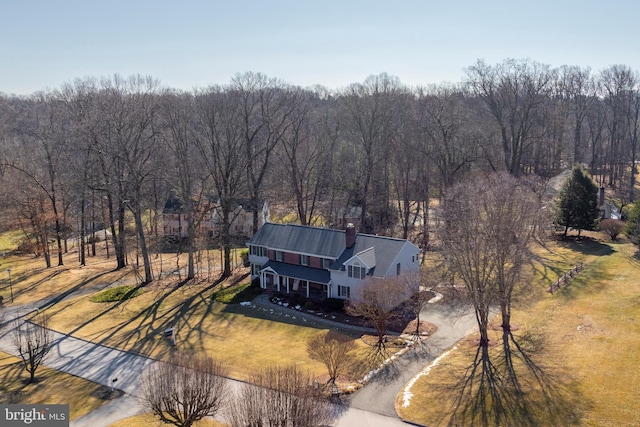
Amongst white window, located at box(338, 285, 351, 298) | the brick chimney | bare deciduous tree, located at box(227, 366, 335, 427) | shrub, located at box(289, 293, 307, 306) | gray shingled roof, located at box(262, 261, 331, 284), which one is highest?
the brick chimney

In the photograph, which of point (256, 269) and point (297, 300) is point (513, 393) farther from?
point (256, 269)

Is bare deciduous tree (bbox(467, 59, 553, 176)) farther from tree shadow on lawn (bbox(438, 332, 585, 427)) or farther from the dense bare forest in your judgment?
tree shadow on lawn (bbox(438, 332, 585, 427))

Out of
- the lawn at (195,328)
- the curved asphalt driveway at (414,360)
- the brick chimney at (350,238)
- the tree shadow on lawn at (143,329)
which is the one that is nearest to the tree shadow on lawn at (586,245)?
the curved asphalt driveway at (414,360)

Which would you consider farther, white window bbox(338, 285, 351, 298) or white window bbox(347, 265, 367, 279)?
white window bbox(338, 285, 351, 298)

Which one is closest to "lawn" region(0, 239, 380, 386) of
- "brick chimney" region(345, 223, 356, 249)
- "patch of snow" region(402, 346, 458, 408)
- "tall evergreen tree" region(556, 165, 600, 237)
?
"patch of snow" region(402, 346, 458, 408)

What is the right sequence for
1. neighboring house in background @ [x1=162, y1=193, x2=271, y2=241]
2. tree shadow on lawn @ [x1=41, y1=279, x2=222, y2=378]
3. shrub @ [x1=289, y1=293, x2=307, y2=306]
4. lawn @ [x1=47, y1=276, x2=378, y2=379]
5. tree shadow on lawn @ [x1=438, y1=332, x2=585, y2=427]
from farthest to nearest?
neighboring house in background @ [x1=162, y1=193, x2=271, y2=241] < shrub @ [x1=289, y1=293, x2=307, y2=306] < tree shadow on lawn @ [x1=41, y1=279, x2=222, y2=378] < lawn @ [x1=47, y1=276, x2=378, y2=379] < tree shadow on lawn @ [x1=438, y1=332, x2=585, y2=427]

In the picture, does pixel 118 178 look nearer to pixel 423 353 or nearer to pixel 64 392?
pixel 64 392
